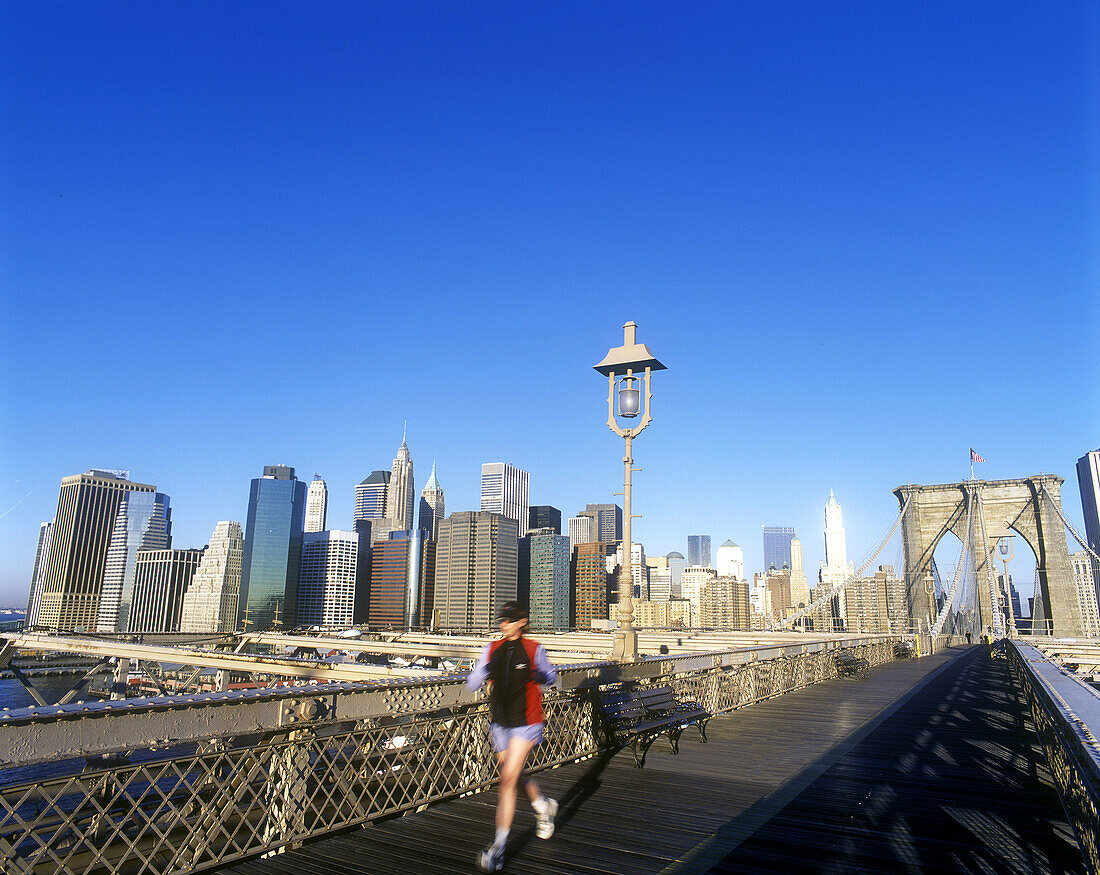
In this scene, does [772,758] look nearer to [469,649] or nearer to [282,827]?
[282,827]

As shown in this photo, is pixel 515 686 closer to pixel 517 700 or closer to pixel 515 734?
pixel 517 700

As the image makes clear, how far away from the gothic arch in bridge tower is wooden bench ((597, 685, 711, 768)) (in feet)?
170

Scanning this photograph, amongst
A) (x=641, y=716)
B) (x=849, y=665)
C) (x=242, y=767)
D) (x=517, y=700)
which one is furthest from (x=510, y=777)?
(x=849, y=665)

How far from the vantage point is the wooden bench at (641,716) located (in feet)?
27.5

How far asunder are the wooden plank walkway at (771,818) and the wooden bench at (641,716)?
0.25 m

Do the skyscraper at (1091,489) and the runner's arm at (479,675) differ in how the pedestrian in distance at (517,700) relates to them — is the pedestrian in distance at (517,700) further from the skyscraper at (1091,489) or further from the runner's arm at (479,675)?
the skyscraper at (1091,489)

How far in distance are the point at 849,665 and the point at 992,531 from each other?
167ft

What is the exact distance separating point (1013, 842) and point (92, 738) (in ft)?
22.0

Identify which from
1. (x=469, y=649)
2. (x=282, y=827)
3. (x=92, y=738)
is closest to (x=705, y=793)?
(x=282, y=827)

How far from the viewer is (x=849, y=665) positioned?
20766 mm

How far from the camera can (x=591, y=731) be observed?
28.4 feet

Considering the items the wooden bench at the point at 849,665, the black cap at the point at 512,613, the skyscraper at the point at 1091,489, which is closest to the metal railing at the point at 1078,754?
the black cap at the point at 512,613

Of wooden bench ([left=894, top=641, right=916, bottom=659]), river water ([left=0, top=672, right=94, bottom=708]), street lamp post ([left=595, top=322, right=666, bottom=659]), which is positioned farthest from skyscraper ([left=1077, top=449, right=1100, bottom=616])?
river water ([left=0, top=672, right=94, bottom=708])

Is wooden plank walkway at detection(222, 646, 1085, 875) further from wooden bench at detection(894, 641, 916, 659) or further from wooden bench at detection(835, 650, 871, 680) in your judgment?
wooden bench at detection(894, 641, 916, 659)
